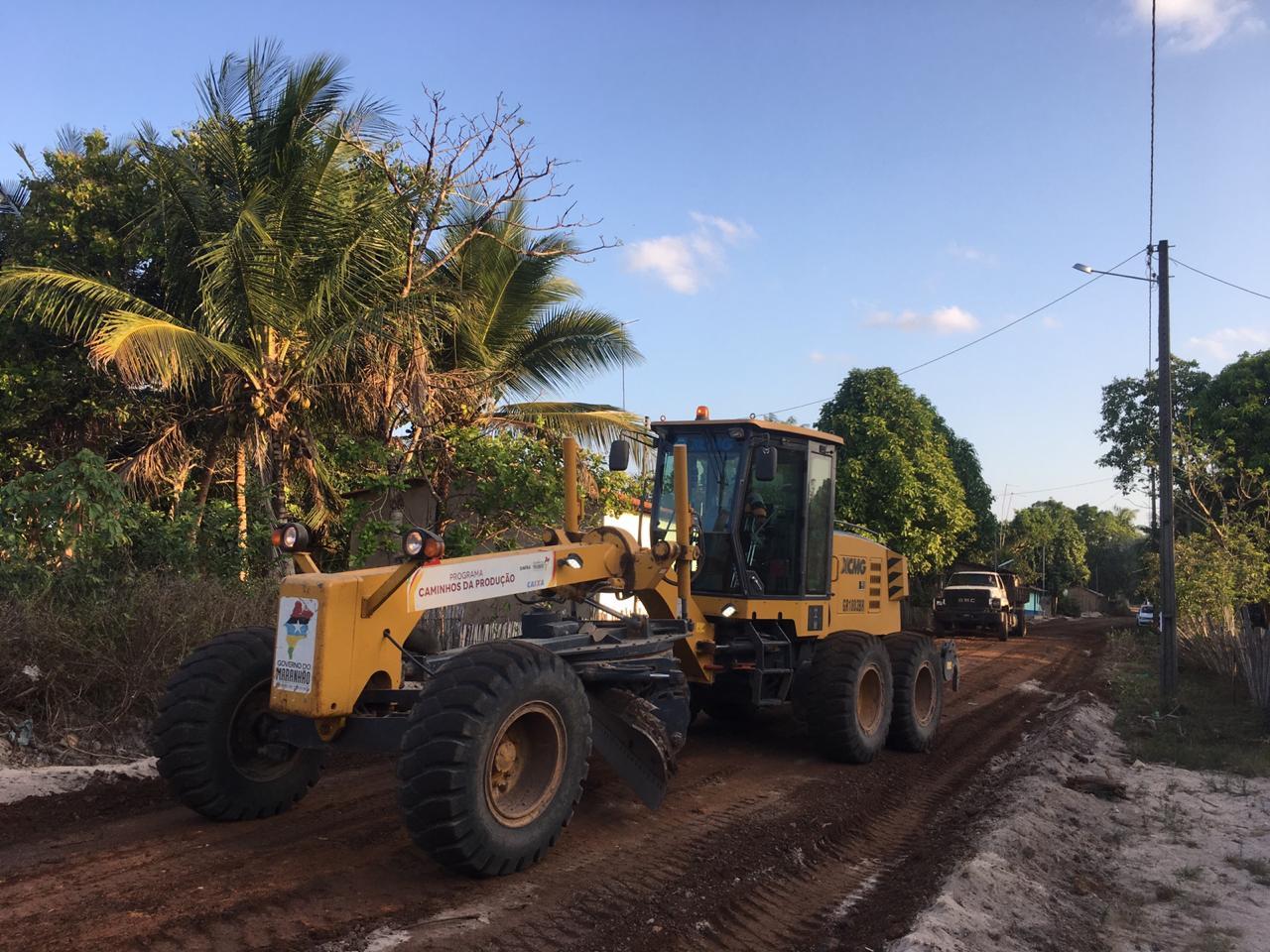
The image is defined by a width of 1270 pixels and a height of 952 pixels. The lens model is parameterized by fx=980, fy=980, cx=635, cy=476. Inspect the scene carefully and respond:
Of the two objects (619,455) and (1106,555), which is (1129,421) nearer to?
(619,455)

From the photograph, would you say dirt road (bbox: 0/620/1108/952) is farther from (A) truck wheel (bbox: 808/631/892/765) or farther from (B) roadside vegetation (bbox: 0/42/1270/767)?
(B) roadside vegetation (bbox: 0/42/1270/767)

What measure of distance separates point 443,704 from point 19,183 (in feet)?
47.1

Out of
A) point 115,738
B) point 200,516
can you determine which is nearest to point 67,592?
point 115,738

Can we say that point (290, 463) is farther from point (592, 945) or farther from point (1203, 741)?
point (1203, 741)

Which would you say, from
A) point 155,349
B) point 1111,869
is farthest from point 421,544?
point 155,349

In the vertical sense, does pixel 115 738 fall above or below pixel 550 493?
below

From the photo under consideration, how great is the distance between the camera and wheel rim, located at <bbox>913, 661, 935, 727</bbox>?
9641mm

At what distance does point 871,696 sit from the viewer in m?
9.00

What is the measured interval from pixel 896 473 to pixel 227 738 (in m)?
22.5

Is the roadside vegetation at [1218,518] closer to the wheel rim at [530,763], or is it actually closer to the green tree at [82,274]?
the wheel rim at [530,763]

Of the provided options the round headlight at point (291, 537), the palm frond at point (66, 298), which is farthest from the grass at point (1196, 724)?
the palm frond at point (66, 298)

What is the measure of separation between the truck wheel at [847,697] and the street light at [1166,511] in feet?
22.4

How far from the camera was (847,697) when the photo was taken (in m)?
8.27

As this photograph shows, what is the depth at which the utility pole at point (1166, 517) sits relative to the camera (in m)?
13.6
